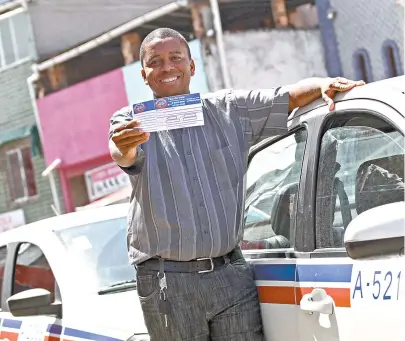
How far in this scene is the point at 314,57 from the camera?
18406mm

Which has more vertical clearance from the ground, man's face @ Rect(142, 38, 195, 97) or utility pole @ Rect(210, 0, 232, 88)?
utility pole @ Rect(210, 0, 232, 88)

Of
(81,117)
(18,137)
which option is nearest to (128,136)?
(81,117)

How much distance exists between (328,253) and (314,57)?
15.9 m

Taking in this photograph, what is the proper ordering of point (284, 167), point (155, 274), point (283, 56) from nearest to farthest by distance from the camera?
point (155, 274) < point (284, 167) < point (283, 56)

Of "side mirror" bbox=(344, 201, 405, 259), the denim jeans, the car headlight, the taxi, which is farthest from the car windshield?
"side mirror" bbox=(344, 201, 405, 259)

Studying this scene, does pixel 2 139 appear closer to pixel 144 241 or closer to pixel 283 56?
pixel 283 56

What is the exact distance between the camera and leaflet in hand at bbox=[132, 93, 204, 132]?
2.98m

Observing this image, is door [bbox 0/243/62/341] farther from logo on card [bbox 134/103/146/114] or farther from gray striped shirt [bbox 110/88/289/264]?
logo on card [bbox 134/103/146/114]

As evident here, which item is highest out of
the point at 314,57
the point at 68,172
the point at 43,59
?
the point at 43,59

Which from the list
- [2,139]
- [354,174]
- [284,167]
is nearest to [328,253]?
[354,174]

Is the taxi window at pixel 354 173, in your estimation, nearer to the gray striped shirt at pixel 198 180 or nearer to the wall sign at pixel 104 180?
the gray striped shirt at pixel 198 180

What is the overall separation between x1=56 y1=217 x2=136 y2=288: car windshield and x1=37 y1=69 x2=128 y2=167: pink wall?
1410cm

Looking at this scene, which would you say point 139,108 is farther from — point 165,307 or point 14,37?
point 14,37

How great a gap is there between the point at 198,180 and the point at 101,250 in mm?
1821
